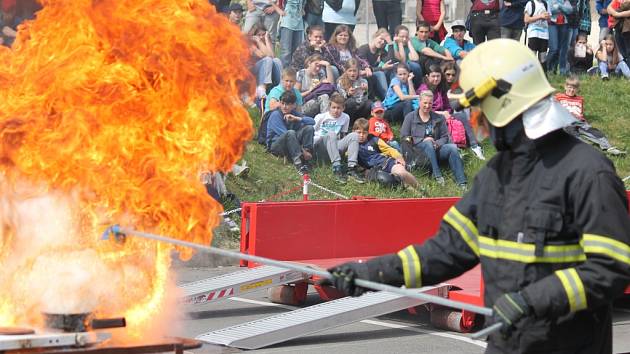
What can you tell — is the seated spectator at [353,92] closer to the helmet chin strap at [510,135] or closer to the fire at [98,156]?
the fire at [98,156]

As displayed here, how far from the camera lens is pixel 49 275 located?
18.1ft

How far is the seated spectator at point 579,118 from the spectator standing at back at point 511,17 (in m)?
1.25

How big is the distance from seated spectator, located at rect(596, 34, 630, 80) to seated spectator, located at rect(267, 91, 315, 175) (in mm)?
8047

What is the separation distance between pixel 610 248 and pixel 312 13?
12996mm

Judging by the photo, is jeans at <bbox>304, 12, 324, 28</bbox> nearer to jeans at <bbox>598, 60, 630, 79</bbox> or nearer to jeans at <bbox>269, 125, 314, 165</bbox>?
jeans at <bbox>269, 125, 314, 165</bbox>

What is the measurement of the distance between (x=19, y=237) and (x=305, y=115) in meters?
9.22

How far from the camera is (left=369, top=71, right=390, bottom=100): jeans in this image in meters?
16.4

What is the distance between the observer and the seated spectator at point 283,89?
1443 cm

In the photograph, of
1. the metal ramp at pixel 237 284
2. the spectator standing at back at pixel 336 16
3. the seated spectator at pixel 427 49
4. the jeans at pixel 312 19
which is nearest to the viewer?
the metal ramp at pixel 237 284

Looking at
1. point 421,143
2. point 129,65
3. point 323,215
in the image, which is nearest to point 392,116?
point 421,143

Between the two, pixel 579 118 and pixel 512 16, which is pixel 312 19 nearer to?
pixel 512 16

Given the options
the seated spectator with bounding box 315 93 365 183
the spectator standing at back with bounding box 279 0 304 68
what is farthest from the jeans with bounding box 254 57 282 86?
the seated spectator with bounding box 315 93 365 183

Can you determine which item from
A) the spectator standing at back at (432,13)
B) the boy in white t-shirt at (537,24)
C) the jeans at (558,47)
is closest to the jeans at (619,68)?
the jeans at (558,47)

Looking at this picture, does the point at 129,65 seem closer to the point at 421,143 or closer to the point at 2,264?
the point at 2,264
